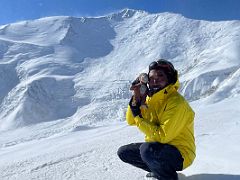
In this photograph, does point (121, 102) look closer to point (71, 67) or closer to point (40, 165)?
point (71, 67)

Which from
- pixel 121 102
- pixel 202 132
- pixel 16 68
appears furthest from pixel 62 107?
pixel 202 132

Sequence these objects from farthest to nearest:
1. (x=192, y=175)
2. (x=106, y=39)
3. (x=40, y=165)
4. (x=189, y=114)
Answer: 1. (x=106, y=39)
2. (x=40, y=165)
3. (x=192, y=175)
4. (x=189, y=114)

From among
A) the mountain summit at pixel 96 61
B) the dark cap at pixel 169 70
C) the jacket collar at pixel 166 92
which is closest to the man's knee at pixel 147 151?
the jacket collar at pixel 166 92

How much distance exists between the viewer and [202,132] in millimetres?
7410

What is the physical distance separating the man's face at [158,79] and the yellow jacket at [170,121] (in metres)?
0.06

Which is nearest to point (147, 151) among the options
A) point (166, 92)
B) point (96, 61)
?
point (166, 92)

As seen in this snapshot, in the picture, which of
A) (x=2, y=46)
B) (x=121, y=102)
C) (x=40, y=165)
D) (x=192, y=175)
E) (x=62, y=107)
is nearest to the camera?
(x=192, y=175)

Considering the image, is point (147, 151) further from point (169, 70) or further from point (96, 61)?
point (96, 61)

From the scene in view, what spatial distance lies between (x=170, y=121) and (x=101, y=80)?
311ft

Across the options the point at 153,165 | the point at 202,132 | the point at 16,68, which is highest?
the point at 153,165

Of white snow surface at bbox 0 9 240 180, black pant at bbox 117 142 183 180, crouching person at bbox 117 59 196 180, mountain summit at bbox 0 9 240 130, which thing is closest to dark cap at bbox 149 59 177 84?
crouching person at bbox 117 59 196 180

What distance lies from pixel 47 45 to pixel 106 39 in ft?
63.2

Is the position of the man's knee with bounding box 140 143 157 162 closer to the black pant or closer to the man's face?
the black pant

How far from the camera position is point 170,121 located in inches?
154
